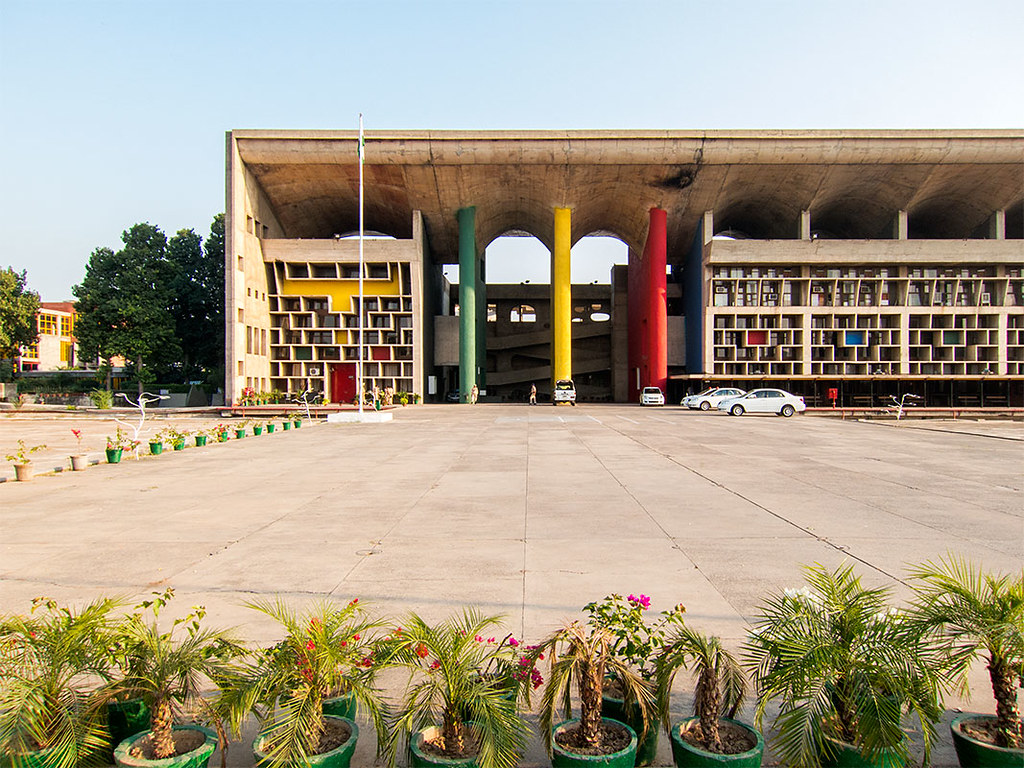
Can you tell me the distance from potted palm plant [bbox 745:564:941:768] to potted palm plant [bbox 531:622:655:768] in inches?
24.7

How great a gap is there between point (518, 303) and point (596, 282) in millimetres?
9464

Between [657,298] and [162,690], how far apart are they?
47082 mm

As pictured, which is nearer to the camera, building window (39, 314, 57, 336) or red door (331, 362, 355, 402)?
red door (331, 362, 355, 402)

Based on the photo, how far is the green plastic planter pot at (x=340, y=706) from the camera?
309cm

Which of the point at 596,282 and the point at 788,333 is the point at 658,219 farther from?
the point at 596,282

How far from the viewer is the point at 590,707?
2.86m

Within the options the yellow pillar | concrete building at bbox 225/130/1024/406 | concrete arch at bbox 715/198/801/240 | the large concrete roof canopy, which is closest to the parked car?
the yellow pillar

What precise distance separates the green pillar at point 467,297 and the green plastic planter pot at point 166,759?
4541 centimetres

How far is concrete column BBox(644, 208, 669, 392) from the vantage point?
1843 inches

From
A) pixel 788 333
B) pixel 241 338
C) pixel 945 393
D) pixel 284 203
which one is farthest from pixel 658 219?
pixel 241 338

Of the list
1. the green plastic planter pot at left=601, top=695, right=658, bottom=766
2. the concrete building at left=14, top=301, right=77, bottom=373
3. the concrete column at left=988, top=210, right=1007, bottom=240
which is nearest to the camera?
the green plastic planter pot at left=601, top=695, right=658, bottom=766

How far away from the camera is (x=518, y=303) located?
224ft

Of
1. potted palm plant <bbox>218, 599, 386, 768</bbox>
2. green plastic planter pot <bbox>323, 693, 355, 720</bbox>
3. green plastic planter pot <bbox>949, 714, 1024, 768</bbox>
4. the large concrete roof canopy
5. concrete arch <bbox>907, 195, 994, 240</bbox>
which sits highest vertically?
the large concrete roof canopy

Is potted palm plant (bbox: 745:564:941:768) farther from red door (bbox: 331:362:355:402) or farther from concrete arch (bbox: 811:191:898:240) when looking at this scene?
concrete arch (bbox: 811:191:898:240)
